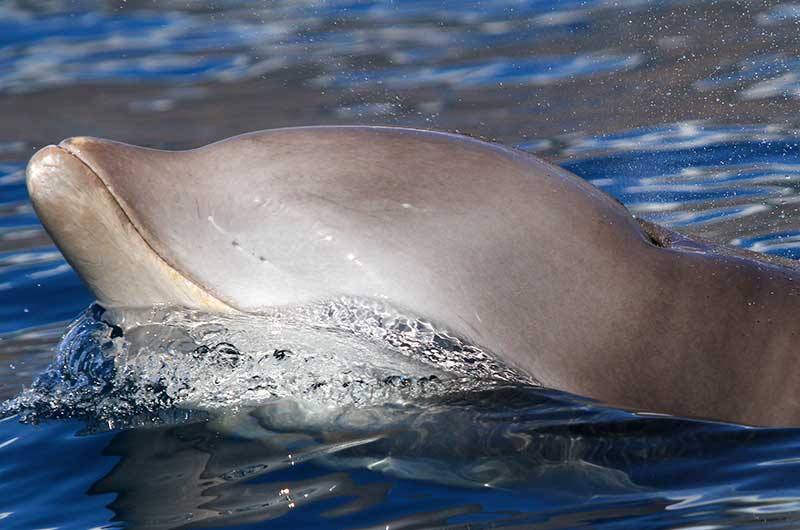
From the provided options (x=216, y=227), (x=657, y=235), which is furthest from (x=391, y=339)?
(x=657, y=235)

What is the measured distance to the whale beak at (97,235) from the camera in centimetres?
452

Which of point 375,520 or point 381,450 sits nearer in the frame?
point 375,520

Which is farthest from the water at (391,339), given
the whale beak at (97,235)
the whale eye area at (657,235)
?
the whale eye area at (657,235)

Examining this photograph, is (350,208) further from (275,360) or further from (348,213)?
(275,360)

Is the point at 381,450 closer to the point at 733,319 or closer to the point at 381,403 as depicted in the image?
the point at 381,403

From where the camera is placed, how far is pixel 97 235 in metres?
4.57

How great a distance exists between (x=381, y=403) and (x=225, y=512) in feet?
2.32

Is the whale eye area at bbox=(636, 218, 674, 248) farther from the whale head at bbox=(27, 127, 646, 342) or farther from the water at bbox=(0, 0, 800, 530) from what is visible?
the water at bbox=(0, 0, 800, 530)

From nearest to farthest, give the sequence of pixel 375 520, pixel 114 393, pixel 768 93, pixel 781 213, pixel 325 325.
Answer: pixel 375 520 → pixel 325 325 → pixel 114 393 → pixel 781 213 → pixel 768 93

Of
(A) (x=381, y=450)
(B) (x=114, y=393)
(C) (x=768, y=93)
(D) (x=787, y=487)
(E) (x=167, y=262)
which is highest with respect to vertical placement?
(C) (x=768, y=93)

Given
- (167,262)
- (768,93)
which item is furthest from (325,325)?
(768,93)

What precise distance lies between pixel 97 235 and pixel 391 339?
103cm

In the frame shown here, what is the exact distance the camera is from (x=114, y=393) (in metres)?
5.36

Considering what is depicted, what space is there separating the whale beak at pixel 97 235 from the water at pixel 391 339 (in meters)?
0.11
